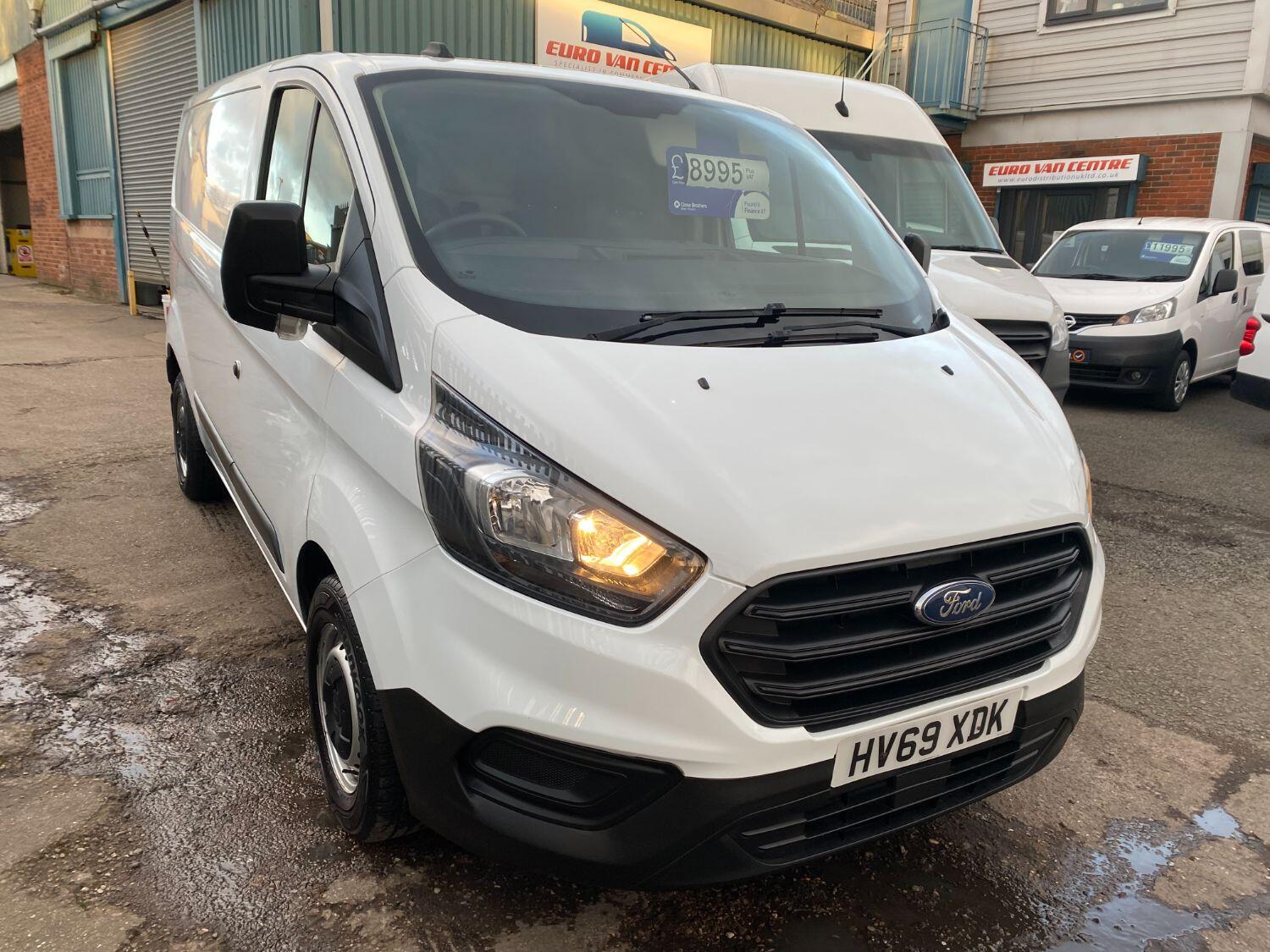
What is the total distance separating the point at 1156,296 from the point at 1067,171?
249 inches

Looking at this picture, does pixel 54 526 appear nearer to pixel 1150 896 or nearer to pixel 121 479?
pixel 121 479

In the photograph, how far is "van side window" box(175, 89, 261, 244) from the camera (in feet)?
11.3

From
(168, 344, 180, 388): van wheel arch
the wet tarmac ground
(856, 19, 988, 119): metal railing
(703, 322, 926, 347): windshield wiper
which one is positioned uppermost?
(856, 19, 988, 119): metal railing

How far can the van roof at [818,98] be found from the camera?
20.0 feet

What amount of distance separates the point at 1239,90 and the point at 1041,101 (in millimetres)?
2663

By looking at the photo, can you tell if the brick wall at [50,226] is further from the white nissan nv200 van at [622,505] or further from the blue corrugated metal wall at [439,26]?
the white nissan nv200 van at [622,505]

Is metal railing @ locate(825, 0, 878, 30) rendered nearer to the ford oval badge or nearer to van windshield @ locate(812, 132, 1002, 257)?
van windshield @ locate(812, 132, 1002, 257)

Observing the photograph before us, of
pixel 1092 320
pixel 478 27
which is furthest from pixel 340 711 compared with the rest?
pixel 478 27

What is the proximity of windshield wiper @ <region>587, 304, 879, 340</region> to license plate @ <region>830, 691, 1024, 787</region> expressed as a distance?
100cm

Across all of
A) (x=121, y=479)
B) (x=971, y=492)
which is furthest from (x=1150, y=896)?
(x=121, y=479)

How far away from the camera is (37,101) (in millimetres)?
17125

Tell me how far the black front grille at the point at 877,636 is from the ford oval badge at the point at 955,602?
0.7 inches

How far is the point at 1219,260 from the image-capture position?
9070 millimetres

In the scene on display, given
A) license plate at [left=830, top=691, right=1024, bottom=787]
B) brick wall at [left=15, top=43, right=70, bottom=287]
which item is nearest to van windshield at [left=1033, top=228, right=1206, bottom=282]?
license plate at [left=830, top=691, right=1024, bottom=787]
